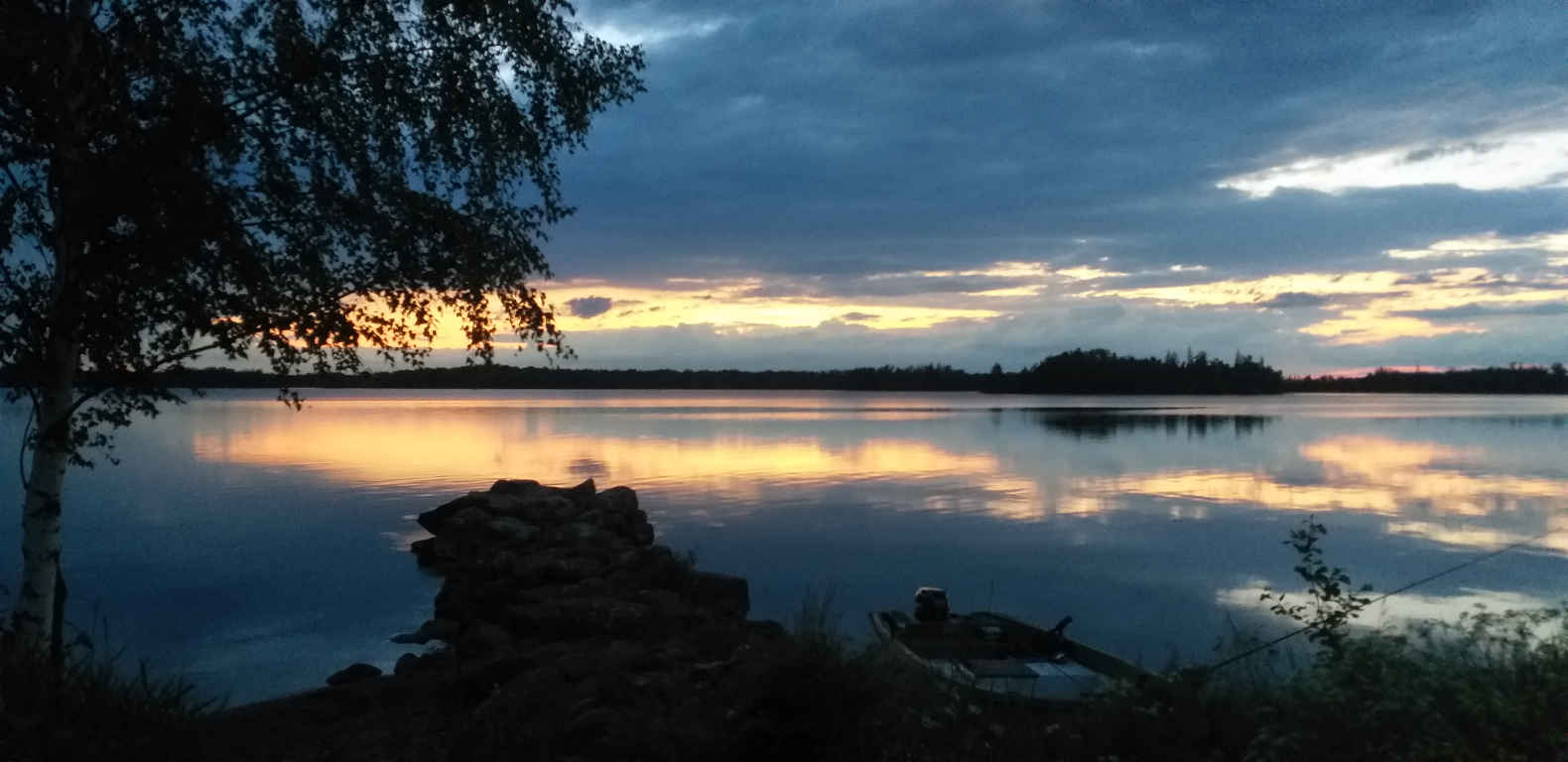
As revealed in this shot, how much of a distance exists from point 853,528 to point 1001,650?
17.8 meters

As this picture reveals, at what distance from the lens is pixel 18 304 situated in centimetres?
775

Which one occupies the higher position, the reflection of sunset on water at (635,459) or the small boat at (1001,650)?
the small boat at (1001,650)

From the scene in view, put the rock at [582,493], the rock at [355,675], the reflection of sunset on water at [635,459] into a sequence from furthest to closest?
the reflection of sunset on water at [635,459], the rock at [582,493], the rock at [355,675]

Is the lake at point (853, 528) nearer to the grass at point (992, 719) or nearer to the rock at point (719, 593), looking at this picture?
the rock at point (719, 593)

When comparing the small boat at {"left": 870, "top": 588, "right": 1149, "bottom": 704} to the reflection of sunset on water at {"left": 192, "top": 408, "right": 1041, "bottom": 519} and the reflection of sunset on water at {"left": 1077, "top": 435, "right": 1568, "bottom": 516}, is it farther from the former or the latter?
the reflection of sunset on water at {"left": 1077, "top": 435, "right": 1568, "bottom": 516}

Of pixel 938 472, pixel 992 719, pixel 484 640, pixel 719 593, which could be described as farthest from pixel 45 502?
pixel 938 472

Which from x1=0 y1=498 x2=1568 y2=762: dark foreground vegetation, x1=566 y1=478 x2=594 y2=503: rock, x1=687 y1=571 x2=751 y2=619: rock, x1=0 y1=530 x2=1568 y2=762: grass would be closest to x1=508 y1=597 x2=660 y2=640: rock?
x1=0 y1=498 x2=1568 y2=762: dark foreground vegetation

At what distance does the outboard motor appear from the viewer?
1636cm

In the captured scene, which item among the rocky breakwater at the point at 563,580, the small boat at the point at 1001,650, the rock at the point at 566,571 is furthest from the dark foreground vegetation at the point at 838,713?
the rock at the point at 566,571

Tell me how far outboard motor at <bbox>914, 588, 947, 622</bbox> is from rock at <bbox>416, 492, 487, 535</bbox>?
15.7m

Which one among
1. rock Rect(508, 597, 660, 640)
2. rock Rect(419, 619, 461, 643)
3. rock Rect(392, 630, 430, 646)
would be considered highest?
rock Rect(508, 597, 660, 640)

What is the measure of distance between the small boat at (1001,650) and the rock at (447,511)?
15394mm

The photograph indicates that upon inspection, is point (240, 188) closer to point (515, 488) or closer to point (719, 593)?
point (719, 593)

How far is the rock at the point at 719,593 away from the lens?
18.6 m
